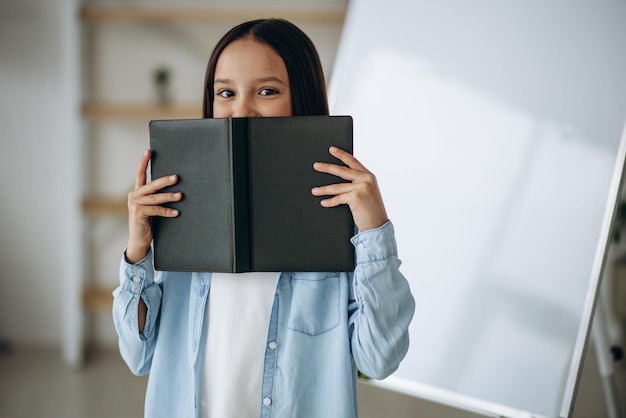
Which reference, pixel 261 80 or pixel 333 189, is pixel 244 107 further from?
pixel 333 189

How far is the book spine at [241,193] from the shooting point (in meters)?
0.81

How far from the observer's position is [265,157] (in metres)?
0.83

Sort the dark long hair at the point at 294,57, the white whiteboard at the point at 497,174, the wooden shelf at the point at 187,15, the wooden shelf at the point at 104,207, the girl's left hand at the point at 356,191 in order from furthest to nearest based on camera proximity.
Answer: the wooden shelf at the point at 104,207 < the wooden shelf at the point at 187,15 < the white whiteboard at the point at 497,174 < the dark long hair at the point at 294,57 < the girl's left hand at the point at 356,191

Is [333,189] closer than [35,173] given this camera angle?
Yes

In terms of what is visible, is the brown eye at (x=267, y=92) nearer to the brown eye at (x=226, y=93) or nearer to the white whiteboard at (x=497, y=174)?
the brown eye at (x=226, y=93)

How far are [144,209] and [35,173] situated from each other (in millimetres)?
2346

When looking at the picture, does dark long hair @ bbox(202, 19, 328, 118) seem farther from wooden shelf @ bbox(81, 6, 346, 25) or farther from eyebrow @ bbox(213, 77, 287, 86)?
wooden shelf @ bbox(81, 6, 346, 25)

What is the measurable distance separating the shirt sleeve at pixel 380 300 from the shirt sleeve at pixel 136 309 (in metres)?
0.29

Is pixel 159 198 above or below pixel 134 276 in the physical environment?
above

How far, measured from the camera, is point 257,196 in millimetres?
840

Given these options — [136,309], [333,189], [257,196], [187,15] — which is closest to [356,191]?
[333,189]

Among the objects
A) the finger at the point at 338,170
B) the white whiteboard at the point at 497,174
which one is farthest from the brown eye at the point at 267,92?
the white whiteboard at the point at 497,174

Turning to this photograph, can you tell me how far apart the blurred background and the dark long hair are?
1854 millimetres

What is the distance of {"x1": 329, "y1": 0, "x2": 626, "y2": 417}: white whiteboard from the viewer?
112 centimetres
